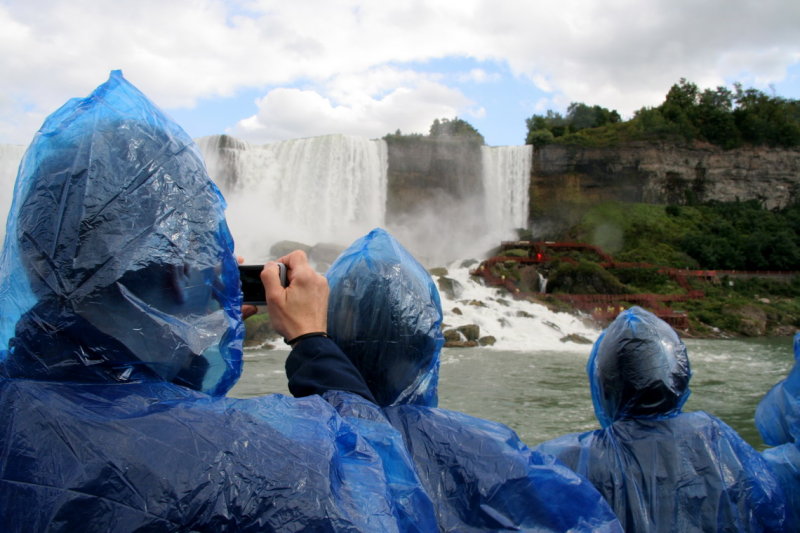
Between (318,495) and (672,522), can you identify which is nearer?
(318,495)

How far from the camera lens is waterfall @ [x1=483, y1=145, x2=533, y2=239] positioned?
36.6 meters

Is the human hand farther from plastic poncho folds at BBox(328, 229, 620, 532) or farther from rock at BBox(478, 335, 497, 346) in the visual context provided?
rock at BBox(478, 335, 497, 346)

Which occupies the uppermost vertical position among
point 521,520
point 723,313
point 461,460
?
point 461,460

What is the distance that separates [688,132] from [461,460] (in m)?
41.2

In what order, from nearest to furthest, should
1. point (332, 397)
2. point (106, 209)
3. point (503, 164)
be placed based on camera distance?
point (106, 209)
point (332, 397)
point (503, 164)

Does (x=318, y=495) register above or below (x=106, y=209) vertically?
below

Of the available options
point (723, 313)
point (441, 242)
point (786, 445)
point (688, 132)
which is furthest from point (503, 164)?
point (786, 445)

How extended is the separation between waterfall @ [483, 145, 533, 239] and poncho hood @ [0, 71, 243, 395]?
1422 inches

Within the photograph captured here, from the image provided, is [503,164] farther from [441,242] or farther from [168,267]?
[168,267]

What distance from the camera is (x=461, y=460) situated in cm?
144

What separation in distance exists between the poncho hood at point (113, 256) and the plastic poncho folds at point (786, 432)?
2378mm

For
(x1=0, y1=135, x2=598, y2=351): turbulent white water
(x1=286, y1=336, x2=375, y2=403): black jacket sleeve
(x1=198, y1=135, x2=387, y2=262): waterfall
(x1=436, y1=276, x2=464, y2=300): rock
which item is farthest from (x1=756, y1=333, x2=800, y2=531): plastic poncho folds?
(x1=198, y1=135, x2=387, y2=262): waterfall

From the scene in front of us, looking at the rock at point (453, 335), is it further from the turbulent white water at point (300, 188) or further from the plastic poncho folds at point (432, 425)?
the plastic poncho folds at point (432, 425)

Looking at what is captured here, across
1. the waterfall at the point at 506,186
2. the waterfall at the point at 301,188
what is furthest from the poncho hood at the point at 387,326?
the waterfall at the point at 506,186
